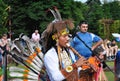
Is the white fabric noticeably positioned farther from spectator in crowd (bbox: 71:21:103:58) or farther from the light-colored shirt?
spectator in crowd (bbox: 71:21:103:58)

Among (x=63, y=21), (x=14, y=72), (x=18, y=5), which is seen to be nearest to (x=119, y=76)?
(x=63, y=21)

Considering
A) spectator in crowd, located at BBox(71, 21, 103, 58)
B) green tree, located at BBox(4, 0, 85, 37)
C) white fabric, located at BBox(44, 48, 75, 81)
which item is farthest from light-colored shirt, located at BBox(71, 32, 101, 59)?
green tree, located at BBox(4, 0, 85, 37)

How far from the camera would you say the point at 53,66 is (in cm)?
488

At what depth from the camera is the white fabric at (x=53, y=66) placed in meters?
4.83

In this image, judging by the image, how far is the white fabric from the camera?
4832 millimetres

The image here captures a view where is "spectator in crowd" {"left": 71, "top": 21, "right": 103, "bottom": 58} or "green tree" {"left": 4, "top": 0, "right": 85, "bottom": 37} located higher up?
"green tree" {"left": 4, "top": 0, "right": 85, "bottom": 37}

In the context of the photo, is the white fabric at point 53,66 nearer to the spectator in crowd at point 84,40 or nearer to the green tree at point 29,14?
the spectator in crowd at point 84,40

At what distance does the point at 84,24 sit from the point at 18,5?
34.3 m

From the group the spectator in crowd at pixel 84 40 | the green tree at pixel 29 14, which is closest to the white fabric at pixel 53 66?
the spectator in crowd at pixel 84 40

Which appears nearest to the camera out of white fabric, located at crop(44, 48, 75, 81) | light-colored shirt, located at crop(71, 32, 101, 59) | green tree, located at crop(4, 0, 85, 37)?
white fabric, located at crop(44, 48, 75, 81)

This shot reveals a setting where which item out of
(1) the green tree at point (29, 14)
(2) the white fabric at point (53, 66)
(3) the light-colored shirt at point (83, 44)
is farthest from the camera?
(1) the green tree at point (29, 14)

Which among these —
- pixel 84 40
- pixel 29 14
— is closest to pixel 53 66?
pixel 84 40

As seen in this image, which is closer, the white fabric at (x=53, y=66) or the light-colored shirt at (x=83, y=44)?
the white fabric at (x=53, y=66)

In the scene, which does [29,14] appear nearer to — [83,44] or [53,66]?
[83,44]
